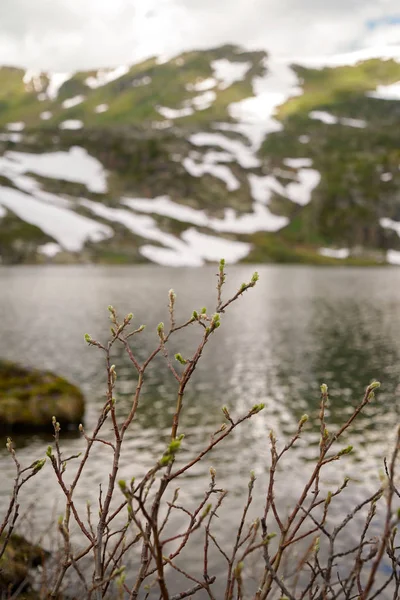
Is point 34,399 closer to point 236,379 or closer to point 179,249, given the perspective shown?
point 236,379

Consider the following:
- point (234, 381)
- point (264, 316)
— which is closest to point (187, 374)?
point (234, 381)

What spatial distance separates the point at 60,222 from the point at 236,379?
157878mm

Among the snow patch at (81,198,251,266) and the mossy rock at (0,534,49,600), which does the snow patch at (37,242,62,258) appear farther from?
the mossy rock at (0,534,49,600)

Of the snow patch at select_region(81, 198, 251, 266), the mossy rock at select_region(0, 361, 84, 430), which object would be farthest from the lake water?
the snow patch at select_region(81, 198, 251, 266)

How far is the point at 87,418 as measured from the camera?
1116 inches

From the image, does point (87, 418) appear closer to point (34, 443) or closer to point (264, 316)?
point (34, 443)

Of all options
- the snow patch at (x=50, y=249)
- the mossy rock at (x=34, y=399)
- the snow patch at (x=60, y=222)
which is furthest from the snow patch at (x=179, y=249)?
the mossy rock at (x=34, y=399)

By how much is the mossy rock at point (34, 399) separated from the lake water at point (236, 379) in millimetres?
1102

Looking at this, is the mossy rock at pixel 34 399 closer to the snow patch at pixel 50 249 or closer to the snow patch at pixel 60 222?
the snow patch at pixel 50 249

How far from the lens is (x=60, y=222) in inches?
7298

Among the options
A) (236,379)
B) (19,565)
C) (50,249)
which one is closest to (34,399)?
(236,379)

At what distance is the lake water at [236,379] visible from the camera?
2075cm

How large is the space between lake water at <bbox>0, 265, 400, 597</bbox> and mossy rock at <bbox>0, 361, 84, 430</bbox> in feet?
3.62

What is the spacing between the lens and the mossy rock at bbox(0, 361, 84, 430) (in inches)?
1040
